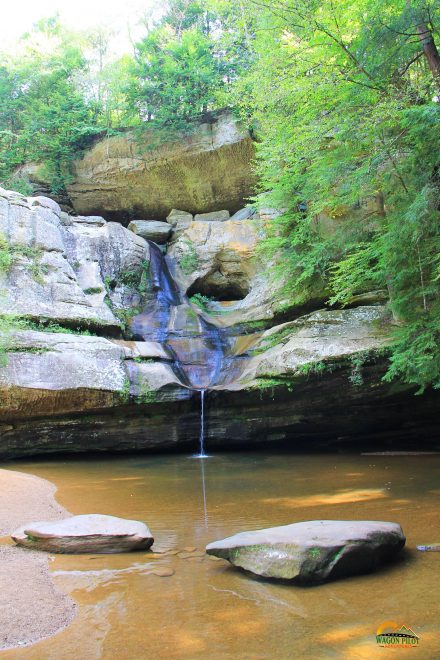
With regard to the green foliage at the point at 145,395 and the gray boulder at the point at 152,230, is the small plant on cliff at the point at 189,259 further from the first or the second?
the green foliage at the point at 145,395

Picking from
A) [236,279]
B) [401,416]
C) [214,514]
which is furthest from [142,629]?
[236,279]

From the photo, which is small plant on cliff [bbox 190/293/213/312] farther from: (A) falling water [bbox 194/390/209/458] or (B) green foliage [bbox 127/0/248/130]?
(B) green foliage [bbox 127/0/248/130]

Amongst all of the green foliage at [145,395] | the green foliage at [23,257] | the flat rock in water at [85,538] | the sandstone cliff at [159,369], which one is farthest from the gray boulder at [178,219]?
the flat rock in water at [85,538]

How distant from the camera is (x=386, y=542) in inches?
158

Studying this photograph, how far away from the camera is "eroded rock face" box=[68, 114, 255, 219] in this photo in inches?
813

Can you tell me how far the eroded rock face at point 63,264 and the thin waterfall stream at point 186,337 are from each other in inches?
44.9

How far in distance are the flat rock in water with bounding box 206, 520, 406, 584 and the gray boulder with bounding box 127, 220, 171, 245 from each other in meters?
18.2

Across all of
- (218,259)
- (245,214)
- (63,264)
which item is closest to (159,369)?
(63,264)

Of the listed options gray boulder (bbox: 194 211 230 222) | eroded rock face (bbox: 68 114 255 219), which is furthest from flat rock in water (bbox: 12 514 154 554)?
gray boulder (bbox: 194 211 230 222)

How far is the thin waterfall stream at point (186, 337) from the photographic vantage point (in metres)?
13.8

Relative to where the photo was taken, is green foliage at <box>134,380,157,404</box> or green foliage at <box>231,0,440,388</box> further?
green foliage at <box>134,380,157,404</box>

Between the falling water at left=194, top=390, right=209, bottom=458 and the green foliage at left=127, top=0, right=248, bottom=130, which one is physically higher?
the green foliage at left=127, top=0, right=248, bottom=130

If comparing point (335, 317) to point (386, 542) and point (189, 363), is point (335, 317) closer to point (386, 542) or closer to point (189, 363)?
point (189, 363)

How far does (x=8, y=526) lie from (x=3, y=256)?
32.3 feet
